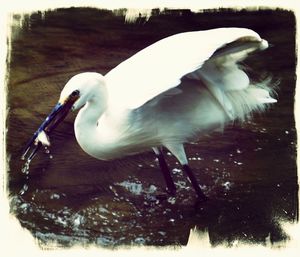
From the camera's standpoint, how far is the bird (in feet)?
6.97

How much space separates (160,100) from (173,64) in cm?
18

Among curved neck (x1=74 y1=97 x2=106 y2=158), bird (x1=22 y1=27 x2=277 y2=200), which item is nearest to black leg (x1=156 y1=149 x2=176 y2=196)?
bird (x1=22 y1=27 x2=277 y2=200)

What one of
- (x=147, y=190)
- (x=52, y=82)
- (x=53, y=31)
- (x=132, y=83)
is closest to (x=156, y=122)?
(x=132, y=83)

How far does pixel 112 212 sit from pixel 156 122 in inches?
17.0

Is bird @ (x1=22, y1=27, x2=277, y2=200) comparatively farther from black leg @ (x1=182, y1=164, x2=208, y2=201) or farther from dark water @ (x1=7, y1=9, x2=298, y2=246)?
dark water @ (x1=7, y1=9, x2=298, y2=246)

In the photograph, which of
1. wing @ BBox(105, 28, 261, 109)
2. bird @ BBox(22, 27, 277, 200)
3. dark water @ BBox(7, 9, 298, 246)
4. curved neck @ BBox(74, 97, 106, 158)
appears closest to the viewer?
wing @ BBox(105, 28, 261, 109)

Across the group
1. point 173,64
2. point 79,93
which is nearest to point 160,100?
point 173,64

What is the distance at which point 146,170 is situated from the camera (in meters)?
2.71

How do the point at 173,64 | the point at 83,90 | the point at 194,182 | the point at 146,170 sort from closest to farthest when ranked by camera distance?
the point at 173,64 → the point at 83,90 → the point at 194,182 → the point at 146,170

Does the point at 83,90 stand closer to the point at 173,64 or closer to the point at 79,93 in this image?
the point at 79,93

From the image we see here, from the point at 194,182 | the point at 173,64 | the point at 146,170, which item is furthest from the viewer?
the point at 146,170

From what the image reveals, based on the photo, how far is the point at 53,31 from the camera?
373 centimetres

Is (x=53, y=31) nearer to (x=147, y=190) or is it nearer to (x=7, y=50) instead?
(x=7, y=50)

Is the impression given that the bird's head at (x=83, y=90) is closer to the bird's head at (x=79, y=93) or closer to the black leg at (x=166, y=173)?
the bird's head at (x=79, y=93)
